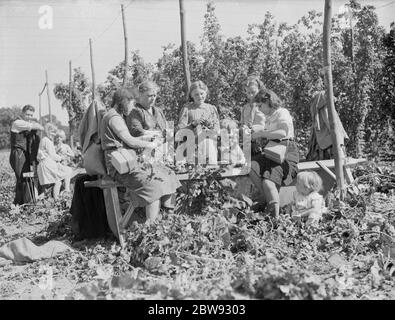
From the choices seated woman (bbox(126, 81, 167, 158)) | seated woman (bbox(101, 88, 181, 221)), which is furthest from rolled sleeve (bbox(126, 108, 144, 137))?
seated woman (bbox(101, 88, 181, 221))

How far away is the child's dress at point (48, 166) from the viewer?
7.82 m

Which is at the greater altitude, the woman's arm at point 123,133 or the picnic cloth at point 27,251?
the woman's arm at point 123,133

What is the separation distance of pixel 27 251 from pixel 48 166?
3.65 metres

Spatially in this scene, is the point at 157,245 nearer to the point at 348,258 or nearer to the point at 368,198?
the point at 348,258

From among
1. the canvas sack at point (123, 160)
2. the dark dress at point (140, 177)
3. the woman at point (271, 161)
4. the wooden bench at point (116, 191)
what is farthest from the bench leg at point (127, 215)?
the woman at point (271, 161)

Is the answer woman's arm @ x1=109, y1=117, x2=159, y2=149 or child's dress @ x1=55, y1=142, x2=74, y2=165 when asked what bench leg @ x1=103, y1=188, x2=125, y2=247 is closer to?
woman's arm @ x1=109, y1=117, x2=159, y2=149

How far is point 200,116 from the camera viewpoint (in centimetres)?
512

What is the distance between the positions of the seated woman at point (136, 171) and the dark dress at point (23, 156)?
3657 mm

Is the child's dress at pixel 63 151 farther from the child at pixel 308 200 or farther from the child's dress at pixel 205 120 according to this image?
the child at pixel 308 200

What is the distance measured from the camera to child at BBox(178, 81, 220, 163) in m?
5.01

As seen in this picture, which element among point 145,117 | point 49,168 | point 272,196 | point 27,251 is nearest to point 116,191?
point 145,117
